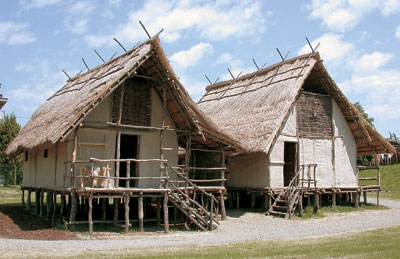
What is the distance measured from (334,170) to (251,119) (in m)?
5.47

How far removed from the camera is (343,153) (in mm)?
25219

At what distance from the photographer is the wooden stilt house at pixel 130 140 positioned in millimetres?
16031

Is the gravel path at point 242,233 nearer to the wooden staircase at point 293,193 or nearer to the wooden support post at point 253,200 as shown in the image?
the wooden staircase at point 293,193

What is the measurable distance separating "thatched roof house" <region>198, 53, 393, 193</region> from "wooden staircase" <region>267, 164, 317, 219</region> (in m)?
0.61

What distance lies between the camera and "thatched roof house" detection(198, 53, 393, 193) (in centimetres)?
2264

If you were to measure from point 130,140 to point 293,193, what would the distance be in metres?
8.26

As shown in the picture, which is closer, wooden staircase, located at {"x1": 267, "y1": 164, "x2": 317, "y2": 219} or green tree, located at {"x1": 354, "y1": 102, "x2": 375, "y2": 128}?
wooden staircase, located at {"x1": 267, "y1": 164, "x2": 317, "y2": 219}

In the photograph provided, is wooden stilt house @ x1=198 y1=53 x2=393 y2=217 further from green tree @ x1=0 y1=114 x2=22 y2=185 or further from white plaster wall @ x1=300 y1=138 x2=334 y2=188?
green tree @ x1=0 y1=114 x2=22 y2=185

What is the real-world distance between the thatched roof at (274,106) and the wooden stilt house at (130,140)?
261cm

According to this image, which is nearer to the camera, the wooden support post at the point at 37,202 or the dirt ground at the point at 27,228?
the dirt ground at the point at 27,228

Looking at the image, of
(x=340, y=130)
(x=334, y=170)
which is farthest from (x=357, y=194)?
(x=340, y=130)

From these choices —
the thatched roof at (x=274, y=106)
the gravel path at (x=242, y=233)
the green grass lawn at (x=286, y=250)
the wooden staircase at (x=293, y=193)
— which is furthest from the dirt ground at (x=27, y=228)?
the wooden staircase at (x=293, y=193)

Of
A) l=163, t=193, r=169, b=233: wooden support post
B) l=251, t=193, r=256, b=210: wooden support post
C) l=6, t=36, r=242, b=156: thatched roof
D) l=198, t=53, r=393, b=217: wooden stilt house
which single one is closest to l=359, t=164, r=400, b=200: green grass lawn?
l=198, t=53, r=393, b=217: wooden stilt house

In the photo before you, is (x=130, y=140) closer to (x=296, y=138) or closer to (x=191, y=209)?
(x=191, y=209)
